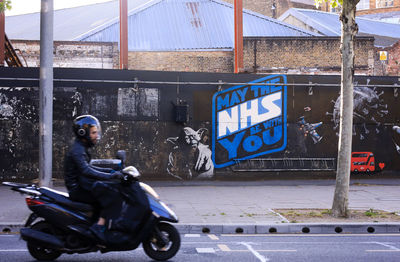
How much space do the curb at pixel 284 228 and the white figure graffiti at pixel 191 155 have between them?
6418 millimetres

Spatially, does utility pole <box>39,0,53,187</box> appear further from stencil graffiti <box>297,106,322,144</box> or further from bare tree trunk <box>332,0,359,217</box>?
stencil graffiti <box>297,106,322,144</box>

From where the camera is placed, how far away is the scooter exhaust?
5.99m

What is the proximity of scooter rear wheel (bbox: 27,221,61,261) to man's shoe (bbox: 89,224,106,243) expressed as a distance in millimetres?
564

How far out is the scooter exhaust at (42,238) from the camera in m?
5.99

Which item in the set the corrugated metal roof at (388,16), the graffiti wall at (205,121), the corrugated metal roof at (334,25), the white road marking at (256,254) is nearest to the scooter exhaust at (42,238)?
the white road marking at (256,254)

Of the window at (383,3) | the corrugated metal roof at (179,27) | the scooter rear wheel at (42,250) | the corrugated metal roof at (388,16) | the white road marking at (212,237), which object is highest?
the window at (383,3)

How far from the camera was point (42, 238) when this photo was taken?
6.00 meters

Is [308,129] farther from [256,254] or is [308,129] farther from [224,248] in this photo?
[256,254]

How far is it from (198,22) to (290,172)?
20202 mm

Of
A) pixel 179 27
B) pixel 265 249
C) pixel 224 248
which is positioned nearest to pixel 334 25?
pixel 179 27

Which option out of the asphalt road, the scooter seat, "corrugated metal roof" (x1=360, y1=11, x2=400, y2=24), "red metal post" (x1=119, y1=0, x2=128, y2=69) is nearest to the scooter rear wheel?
the asphalt road

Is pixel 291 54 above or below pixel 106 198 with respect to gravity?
above

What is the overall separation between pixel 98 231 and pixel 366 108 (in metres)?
12.3

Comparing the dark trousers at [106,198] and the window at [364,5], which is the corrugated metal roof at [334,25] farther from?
the dark trousers at [106,198]
